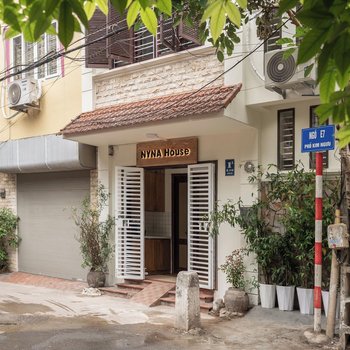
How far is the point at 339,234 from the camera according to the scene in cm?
612

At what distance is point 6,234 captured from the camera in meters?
13.0

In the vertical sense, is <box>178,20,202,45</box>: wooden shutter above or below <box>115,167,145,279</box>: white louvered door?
above

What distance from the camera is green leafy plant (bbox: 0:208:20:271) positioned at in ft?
42.4

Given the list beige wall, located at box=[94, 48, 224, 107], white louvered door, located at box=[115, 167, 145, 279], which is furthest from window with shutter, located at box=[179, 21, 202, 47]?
white louvered door, located at box=[115, 167, 145, 279]

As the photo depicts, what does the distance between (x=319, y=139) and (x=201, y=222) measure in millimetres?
3499

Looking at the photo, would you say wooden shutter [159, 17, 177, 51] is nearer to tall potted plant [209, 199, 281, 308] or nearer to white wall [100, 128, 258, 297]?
white wall [100, 128, 258, 297]

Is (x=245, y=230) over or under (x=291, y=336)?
over

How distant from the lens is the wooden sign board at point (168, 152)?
9.48 m

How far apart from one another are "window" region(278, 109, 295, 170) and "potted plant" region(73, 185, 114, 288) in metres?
4.11

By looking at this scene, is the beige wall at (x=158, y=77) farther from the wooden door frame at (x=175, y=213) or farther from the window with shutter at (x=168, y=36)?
the wooden door frame at (x=175, y=213)

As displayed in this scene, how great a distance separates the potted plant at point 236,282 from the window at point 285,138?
1.72 meters

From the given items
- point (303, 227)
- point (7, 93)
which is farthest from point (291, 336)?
point (7, 93)

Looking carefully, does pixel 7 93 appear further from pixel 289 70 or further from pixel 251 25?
pixel 289 70

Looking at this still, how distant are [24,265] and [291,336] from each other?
8.45 m
